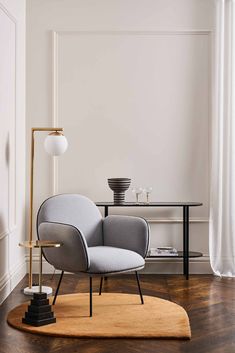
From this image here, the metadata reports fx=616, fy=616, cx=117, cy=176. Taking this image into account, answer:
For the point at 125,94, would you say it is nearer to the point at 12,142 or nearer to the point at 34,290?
the point at 12,142

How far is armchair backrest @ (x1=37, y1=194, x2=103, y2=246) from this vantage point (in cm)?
437

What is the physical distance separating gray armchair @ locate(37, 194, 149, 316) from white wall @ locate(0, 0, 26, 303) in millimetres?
459

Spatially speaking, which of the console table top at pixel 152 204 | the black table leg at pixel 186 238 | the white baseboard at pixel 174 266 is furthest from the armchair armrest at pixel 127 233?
the white baseboard at pixel 174 266

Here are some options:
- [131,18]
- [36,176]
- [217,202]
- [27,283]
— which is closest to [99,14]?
Answer: [131,18]

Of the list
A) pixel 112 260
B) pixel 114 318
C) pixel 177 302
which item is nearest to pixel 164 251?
pixel 177 302

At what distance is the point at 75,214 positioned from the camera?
14.8ft

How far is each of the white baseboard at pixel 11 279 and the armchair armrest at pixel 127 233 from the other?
80cm

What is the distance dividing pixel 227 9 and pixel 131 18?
0.85 metres

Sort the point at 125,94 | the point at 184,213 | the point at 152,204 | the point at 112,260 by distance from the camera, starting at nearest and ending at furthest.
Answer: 1. the point at 112,260
2. the point at 152,204
3. the point at 184,213
4. the point at 125,94

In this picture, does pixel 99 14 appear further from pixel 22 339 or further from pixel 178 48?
pixel 22 339

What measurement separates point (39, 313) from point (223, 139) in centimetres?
251

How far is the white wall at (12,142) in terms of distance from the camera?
454cm

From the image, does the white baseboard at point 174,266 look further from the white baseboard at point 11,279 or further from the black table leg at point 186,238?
the white baseboard at point 11,279

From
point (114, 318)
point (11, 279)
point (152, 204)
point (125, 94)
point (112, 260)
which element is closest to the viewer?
point (114, 318)
